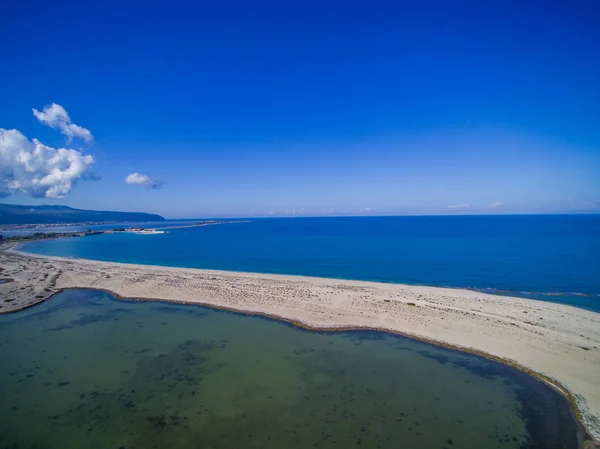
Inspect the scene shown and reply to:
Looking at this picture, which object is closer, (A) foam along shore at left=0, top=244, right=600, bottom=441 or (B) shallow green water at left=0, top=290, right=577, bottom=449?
(B) shallow green water at left=0, top=290, right=577, bottom=449

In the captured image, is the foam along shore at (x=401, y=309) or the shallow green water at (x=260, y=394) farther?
the foam along shore at (x=401, y=309)

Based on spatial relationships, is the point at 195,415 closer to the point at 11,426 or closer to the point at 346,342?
the point at 11,426

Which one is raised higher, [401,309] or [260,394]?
[401,309]

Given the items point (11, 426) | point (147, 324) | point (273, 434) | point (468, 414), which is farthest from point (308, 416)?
point (147, 324)

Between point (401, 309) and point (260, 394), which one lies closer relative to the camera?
point (260, 394)
